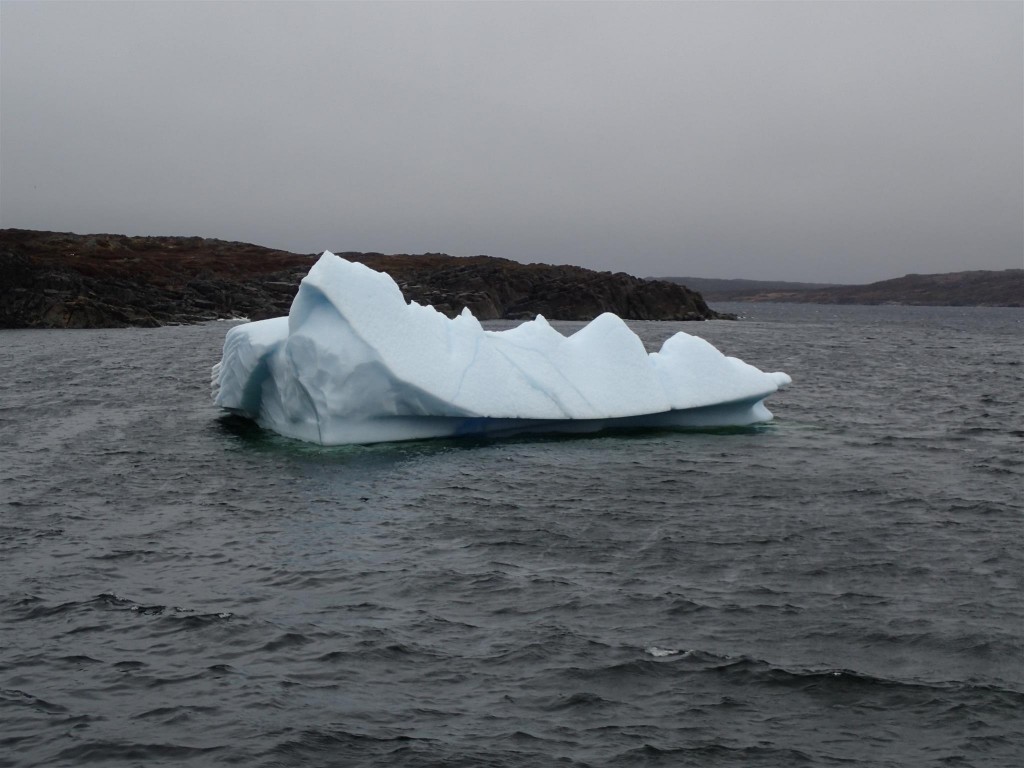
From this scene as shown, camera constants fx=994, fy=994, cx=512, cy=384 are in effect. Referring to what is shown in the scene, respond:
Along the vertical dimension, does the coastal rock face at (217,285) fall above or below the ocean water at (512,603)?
above

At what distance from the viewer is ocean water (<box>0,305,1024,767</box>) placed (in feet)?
25.7

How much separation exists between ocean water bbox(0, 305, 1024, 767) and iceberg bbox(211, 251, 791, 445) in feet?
2.22

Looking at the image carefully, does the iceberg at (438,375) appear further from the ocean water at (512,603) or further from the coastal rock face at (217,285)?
the coastal rock face at (217,285)

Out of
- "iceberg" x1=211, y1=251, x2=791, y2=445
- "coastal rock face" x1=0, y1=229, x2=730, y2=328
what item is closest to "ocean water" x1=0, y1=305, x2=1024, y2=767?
"iceberg" x1=211, y1=251, x2=791, y2=445

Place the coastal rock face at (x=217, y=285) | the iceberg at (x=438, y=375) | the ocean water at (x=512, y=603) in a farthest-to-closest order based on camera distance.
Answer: the coastal rock face at (x=217, y=285), the iceberg at (x=438, y=375), the ocean water at (x=512, y=603)

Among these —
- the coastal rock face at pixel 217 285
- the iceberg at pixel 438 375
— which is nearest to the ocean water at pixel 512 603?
the iceberg at pixel 438 375

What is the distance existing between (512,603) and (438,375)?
8650mm

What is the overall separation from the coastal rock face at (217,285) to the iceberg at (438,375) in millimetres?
44282

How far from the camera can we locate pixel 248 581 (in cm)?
1116

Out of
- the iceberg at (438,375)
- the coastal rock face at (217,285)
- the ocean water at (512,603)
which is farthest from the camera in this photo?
the coastal rock face at (217,285)

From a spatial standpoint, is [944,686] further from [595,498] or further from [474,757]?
[595,498]

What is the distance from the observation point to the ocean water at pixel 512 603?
7.84m

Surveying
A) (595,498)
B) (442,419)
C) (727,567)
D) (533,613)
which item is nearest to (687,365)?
(442,419)

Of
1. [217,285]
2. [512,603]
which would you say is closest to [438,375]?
[512,603]
